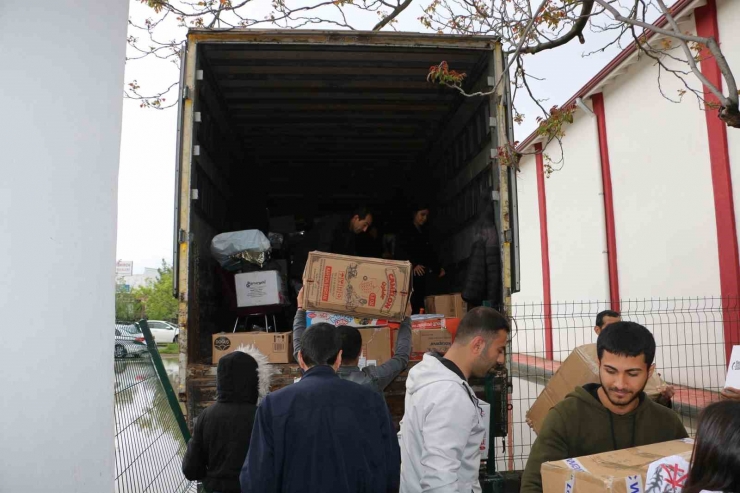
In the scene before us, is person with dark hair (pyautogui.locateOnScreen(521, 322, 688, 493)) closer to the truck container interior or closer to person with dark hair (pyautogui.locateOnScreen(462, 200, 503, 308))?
person with dark hair (pyautogui.locateOnScreen(462, 200, 503, 308))

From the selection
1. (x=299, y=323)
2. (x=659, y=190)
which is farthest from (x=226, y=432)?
(x=659, y=190)

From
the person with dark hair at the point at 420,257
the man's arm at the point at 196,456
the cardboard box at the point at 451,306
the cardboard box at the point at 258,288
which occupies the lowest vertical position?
the man's arm at the point at 196,456

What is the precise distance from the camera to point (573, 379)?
4066 millimetres

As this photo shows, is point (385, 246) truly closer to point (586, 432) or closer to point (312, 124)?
point (312, 124)

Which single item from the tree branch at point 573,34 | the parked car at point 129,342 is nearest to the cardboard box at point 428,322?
the parked car at point 129,342

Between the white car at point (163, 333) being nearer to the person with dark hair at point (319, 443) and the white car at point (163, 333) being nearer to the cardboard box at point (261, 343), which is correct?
the cardboard box at point (261, 343)

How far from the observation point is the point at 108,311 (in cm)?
163

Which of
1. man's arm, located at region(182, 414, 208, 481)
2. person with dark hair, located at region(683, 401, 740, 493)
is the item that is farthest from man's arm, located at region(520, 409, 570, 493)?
man's arm, located at region(182, 414, 208, 481)

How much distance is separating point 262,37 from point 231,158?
3.22 m

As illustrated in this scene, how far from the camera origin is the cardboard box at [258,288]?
5516 millimetres

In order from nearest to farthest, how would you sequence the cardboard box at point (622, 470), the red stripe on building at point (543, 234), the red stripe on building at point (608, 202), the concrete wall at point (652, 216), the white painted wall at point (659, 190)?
1. the cardboard box at point (622, 470)
2. the concrete wall at point (652, 216)
3. the white painted wall at point (659, 190)
4. the red stripe on building at point (608, 202)
5. the red stripe on building at point (543, 234)

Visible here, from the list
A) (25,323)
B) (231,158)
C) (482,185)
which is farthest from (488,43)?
(25,323)

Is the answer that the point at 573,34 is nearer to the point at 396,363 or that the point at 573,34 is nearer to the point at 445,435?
the point at 396,363

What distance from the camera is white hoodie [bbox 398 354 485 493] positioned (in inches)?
87.0
